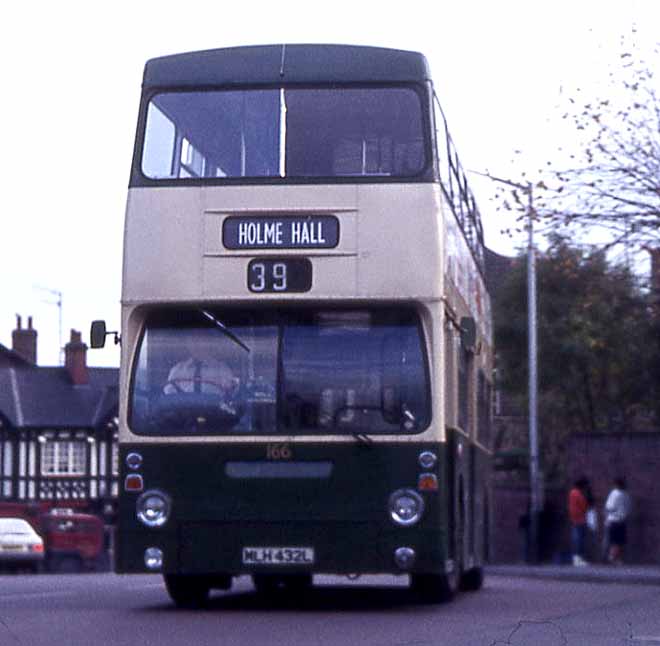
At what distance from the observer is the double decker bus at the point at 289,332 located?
15789 mm

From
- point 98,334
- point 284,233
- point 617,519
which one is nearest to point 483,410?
point 284,233

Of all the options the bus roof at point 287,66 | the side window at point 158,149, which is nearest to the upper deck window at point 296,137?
the side window at point 158,149

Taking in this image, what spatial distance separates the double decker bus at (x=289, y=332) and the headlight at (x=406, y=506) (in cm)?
1

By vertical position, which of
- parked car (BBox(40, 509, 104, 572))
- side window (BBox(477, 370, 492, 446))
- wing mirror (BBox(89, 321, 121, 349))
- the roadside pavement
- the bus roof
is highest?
the bus roof

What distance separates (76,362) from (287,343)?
7290 cm

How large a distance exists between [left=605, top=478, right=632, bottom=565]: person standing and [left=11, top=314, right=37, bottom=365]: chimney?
63.0 metres

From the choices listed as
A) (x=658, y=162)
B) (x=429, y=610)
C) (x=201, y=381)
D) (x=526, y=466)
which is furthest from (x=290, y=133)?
(x=526, y=466)

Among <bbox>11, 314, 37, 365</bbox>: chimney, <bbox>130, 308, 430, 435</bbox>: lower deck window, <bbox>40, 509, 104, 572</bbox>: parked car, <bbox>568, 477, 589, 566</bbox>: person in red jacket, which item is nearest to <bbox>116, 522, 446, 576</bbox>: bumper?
<bbox>130, 308, 430, 435</bbox>: lower deck window

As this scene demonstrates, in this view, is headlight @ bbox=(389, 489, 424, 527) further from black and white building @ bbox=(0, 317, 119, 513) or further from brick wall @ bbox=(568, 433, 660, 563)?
black and white building @ bbox=(0, 317, 119, 513)

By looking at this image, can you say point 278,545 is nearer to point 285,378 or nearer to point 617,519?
point 285,378

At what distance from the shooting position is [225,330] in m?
16.0

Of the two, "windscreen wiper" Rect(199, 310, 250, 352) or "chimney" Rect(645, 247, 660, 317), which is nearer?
"windscreen wiper" Rect(199, 310, 250, 352)

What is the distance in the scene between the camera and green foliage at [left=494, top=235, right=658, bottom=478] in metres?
50.5

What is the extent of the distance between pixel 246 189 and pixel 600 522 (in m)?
24.8
